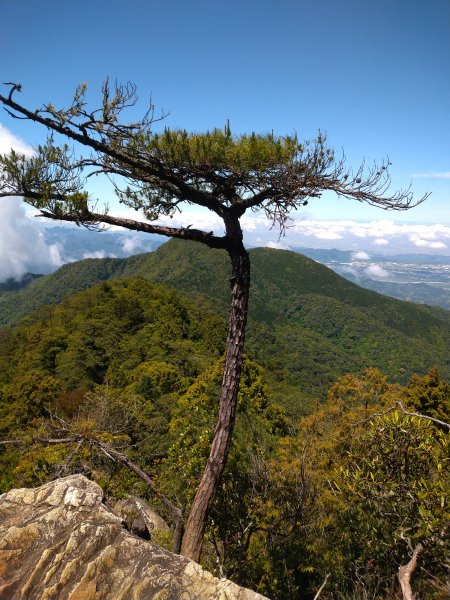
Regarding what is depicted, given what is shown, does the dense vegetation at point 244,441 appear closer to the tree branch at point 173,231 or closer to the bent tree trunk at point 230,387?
the bent tree trunk at point 230,387

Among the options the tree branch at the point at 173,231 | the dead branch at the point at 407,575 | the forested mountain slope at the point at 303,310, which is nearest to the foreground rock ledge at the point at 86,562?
the dead branch at the point at 407,575

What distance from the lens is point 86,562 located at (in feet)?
11.1

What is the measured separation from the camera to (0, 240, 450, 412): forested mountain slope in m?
116

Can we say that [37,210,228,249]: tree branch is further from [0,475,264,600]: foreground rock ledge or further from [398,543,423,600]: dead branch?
[398,543,423,600]: dead branch

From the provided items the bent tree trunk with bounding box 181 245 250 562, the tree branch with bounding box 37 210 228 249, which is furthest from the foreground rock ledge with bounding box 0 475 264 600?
the tree branch with bounding box 37 210 228 249

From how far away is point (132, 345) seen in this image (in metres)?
44.8

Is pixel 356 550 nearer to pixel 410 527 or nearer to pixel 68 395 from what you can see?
pixel 410 527

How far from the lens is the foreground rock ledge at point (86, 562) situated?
3.19 m

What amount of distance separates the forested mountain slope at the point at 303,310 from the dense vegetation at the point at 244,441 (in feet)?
91.3

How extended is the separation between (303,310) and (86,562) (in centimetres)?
16810

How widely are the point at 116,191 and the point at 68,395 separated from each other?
27438 millimetres

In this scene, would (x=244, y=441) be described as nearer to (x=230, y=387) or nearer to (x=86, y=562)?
(x=230, y=387)

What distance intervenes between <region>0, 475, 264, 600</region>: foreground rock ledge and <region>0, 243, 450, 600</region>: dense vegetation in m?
1.48

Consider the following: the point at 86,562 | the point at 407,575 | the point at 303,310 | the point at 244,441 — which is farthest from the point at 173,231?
the point at 303,310
